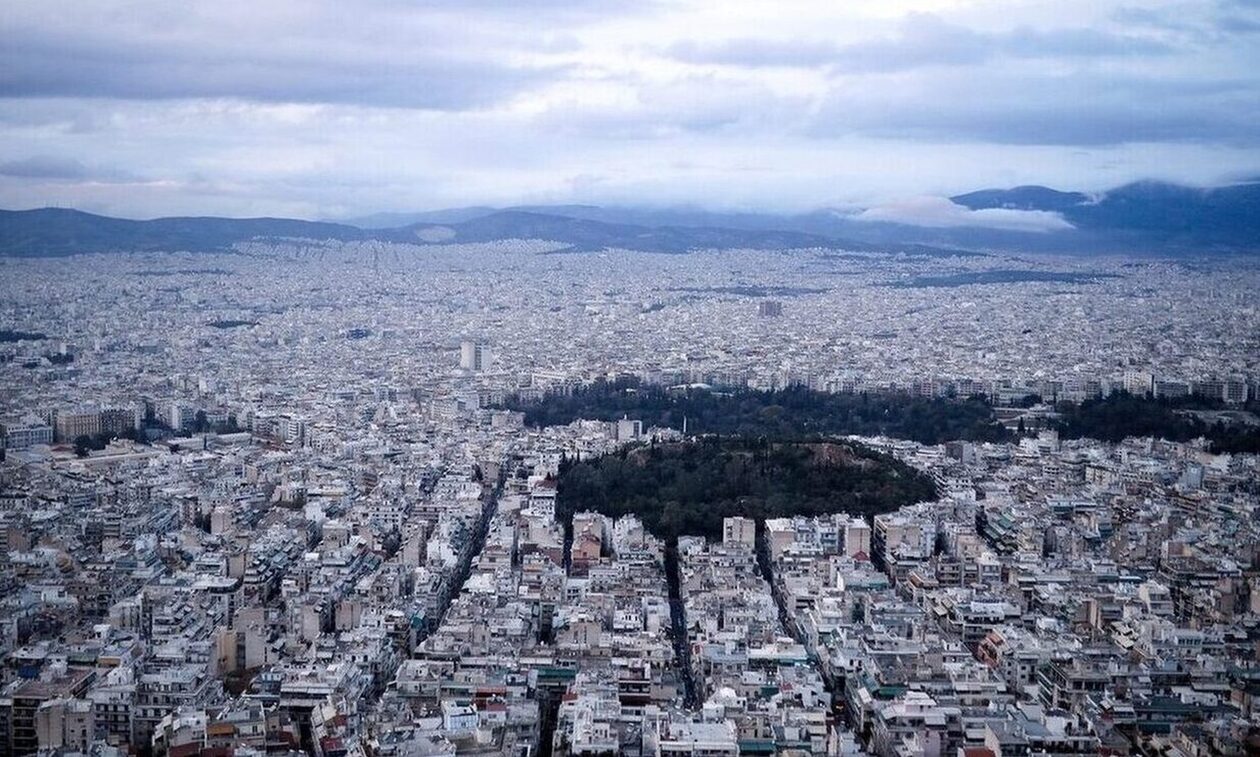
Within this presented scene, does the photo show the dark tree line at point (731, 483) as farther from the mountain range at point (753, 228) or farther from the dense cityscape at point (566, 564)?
the mountain range at point (753, 228)

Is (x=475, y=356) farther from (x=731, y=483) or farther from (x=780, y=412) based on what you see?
(x=731, y=483)

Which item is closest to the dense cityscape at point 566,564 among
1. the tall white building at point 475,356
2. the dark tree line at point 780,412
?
the dark tree line at point 780,412

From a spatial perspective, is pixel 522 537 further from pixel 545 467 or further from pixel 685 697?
pixel 685 697

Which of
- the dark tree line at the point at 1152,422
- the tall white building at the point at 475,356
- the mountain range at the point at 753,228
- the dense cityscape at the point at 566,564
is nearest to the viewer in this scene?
the dense cityscape at the point at 566,564

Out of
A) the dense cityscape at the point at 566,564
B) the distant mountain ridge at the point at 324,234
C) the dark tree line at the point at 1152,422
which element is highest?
the distant mountain ridge at the point at 324,234

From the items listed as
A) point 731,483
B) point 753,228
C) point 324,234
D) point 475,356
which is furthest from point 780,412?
point 753,228

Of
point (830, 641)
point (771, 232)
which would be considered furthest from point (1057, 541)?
point (771, 232)

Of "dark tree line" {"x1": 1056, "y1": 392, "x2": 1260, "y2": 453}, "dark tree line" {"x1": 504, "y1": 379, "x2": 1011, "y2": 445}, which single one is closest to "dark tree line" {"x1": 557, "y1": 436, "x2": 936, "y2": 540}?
"dark tree line" {"x1": 504, "y1": 379, "x2": 1011, "y2": 445}
